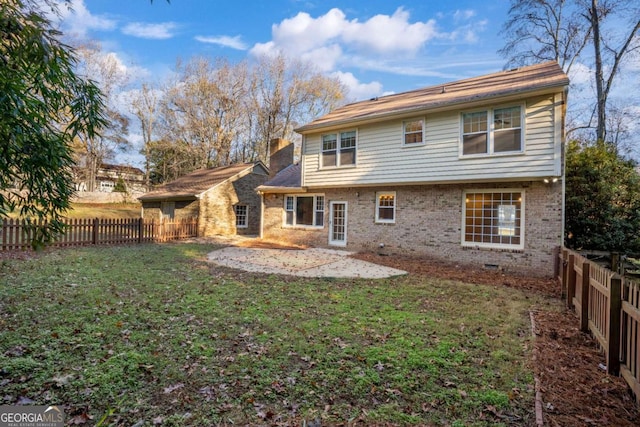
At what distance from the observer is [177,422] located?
2709 mm

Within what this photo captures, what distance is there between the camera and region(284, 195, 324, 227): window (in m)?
15.2

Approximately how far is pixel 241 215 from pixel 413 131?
44.8ft

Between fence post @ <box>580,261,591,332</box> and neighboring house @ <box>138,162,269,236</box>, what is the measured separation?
1772 centimetres

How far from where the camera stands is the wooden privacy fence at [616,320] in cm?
321

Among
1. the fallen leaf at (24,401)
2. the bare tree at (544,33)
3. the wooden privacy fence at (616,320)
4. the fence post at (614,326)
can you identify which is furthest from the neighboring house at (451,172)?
the fallen leaf at (24,401)

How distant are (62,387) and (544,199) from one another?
38.0 feet

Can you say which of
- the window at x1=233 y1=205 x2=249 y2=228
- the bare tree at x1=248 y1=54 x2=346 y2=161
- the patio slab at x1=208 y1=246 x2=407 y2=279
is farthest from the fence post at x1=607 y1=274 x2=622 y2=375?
the bare tree at x1=248 y1=54 x2=346 y2=161

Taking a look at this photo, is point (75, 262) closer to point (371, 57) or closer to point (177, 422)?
point (177, 422)

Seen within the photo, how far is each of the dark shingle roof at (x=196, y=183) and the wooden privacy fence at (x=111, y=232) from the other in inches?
92.1

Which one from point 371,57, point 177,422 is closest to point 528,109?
point 177,422

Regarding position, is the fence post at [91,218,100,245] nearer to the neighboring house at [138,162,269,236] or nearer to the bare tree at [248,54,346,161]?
→ the neighboring house at [138,162,269,236]

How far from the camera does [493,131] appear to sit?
1027cm

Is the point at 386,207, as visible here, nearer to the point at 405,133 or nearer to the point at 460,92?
the point at 405,133

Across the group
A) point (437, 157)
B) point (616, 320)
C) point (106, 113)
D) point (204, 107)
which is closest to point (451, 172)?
point (437, 157)
